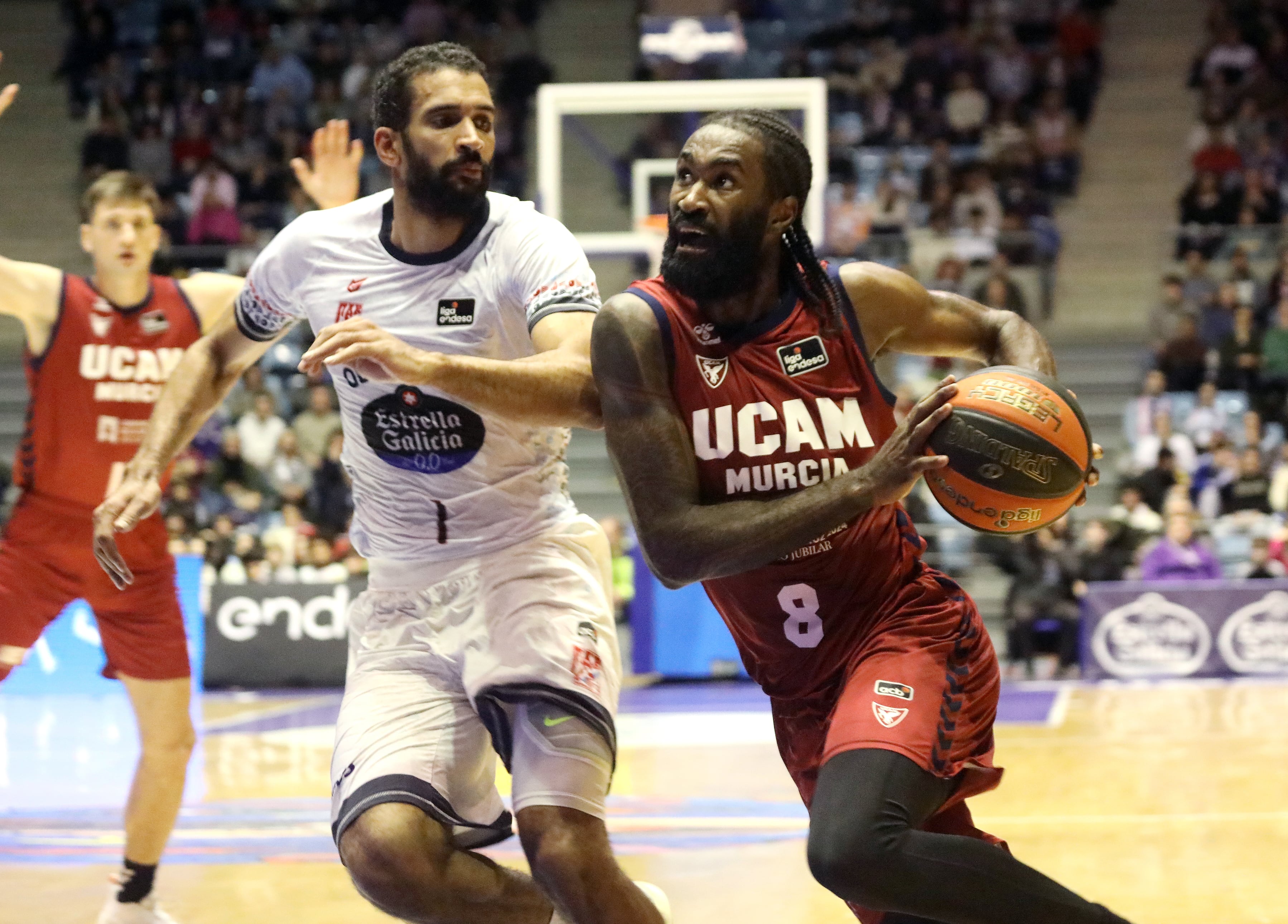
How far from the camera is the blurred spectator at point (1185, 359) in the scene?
14711 mm

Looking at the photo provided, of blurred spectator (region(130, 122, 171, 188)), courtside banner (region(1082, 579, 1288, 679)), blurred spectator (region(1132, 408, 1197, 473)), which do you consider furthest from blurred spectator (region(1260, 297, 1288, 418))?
blurred spectator (region(130, 122, 171, 188))

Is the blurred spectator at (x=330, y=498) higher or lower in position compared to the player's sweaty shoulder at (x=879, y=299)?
lower

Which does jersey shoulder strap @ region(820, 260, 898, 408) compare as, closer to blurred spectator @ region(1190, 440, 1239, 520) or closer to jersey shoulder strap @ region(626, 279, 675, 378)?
jersey shoulder strap @ region(626, 279, 675, 378)

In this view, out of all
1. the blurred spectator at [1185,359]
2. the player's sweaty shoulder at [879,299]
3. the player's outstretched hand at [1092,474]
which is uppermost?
the player's sweaty shoulder at [879,299]

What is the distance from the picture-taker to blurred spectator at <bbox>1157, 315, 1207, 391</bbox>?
14.7 metres

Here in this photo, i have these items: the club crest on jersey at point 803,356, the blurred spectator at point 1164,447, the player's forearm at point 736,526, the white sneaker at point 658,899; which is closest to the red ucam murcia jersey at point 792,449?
the club crest on jersey at point 803,356

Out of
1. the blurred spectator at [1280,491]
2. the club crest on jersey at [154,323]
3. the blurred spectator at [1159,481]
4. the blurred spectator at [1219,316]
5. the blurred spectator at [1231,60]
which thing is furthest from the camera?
the blurred spectator at [1231,60]

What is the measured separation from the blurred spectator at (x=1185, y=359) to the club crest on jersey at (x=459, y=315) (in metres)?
12.0

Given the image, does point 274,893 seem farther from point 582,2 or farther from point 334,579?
point 582,2

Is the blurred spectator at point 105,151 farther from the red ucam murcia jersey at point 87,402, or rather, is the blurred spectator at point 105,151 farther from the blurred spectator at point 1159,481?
the red ucam murcia jersey at point 87,402

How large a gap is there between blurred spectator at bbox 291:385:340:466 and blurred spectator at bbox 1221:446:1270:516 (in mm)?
7834

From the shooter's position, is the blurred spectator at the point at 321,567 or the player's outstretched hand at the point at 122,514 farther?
the blurred spectator at the point at 321,567

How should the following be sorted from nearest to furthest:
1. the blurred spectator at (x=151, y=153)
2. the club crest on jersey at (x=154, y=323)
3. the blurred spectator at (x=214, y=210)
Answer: the club crest on jersey at (x=154, y=323), the blurred spectator at (x=214, y=210), the blurred spectator at (x=151, y=153)

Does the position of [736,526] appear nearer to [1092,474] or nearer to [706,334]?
[706,334]
